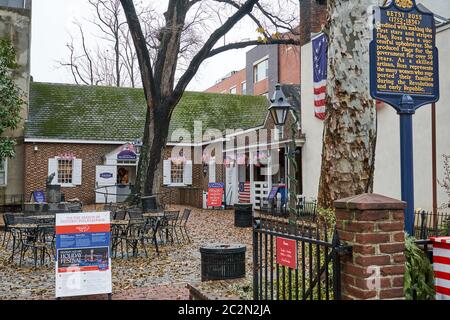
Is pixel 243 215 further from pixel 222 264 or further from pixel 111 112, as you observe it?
pixel 111 112

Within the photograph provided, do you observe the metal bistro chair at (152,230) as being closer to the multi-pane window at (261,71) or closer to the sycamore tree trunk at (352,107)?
the sycamore tree trunk at (352,107)

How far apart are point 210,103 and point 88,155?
9.07 m

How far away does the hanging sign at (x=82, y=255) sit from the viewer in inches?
249

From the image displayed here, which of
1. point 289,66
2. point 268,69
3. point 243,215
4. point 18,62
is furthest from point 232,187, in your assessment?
point 268,69

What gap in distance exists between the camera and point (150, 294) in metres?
6.94

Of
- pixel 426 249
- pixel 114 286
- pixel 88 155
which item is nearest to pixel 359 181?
pixel 426 249

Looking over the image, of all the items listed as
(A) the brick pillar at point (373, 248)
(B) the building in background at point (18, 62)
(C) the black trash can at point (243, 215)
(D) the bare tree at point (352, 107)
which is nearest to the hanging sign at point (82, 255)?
(D) the bare tree at point (352, 107)

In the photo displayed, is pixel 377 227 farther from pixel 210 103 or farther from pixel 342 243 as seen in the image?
pixel 210 103

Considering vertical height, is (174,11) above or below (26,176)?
above

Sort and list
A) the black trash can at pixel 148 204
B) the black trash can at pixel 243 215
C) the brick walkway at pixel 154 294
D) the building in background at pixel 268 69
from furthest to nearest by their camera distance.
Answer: the building in background at pixel 268 69 < the black trash can at pixel 243 215 < the black trash can at pixel 148 204 < the brick walkway at pixel 154 294

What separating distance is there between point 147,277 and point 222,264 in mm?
2477

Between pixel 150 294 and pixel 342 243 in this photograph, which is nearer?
pixel 342 243

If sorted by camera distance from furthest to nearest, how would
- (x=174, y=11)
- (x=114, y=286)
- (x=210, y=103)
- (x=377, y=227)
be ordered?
(x=210, y=103) < (x=174, y=11) < (x=114, y=286) < (x=377, y=227)

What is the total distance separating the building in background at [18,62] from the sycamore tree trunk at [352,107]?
21.1 m
